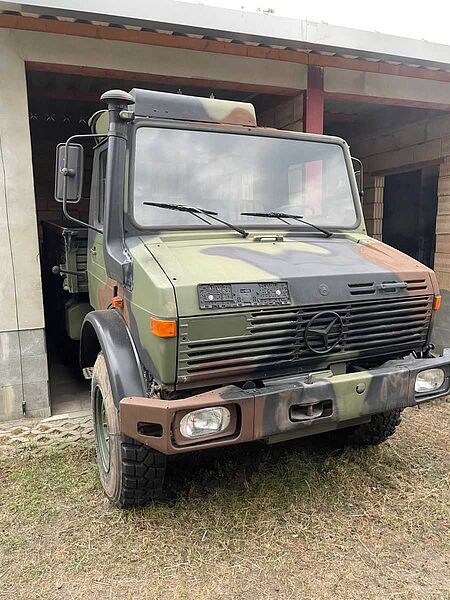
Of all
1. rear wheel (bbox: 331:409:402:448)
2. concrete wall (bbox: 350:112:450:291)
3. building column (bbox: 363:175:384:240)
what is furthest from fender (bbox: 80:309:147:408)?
building column (bbox: 363:175:384:240)

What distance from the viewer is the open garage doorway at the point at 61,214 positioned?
4594 millimetres

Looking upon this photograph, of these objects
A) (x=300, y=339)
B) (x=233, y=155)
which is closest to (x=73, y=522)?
(x=300, y=339)

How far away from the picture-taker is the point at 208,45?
4.50m

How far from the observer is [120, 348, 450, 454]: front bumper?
237 centimetres

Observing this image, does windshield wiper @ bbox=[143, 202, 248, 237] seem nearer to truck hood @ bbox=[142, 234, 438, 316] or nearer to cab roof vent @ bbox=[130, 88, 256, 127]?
truck hood @ bbox=[142, 234, 438, 316]

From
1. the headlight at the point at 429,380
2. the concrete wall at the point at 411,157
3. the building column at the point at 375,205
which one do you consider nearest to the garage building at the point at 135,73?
the concrete wall at the point at 411,157

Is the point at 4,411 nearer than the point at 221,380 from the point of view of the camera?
No

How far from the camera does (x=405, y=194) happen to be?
35.0 feet

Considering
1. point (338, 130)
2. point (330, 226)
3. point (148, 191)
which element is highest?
point (338, 130)

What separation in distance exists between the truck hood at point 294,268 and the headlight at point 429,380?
46cm

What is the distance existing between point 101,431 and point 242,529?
3.82 feet

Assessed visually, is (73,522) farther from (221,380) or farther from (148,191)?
(148,191)

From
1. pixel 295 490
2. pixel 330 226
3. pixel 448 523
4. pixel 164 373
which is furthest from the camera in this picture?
pixel 330 226

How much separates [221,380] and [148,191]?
1.22 m
